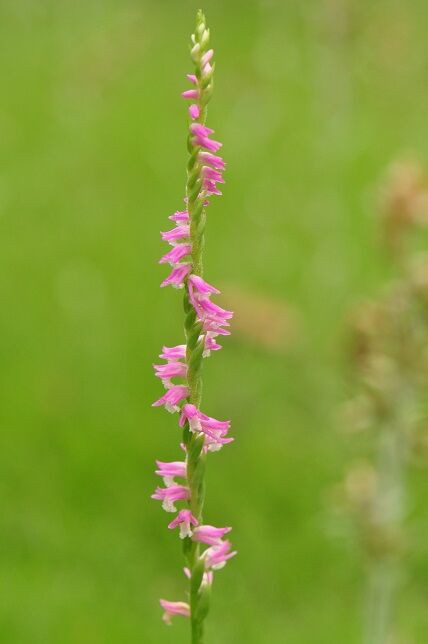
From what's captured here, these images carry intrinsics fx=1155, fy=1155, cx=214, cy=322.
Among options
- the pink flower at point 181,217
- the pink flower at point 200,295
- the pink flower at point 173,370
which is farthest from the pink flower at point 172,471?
the pink flower at point 181,217

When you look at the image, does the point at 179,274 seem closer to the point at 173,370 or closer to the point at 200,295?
the point at 200,295

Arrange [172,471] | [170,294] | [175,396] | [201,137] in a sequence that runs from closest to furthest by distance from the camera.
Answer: [201,137] → [175,396] → [172,471] → [170,294]

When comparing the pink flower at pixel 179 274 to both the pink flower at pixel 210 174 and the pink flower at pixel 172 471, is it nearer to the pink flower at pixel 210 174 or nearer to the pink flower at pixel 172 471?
the pink flower at pixel 210 174

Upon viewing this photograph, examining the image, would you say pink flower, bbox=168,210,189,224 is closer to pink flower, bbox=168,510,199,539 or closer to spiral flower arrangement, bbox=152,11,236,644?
spiral flower arrangement, bbox=152,11,236,644

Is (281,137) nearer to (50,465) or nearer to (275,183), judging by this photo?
(275,183)

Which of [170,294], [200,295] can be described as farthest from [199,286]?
[170,294]
